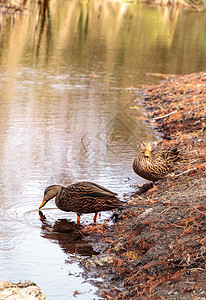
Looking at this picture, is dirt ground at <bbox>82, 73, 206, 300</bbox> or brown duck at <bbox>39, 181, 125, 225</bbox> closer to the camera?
dirt ground at <bbox>82, 73, 206, 300</bbox>

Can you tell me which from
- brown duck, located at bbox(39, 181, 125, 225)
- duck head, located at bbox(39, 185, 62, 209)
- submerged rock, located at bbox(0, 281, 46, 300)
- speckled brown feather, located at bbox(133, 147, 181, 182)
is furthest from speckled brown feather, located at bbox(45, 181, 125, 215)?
submerged rock, located at bbox(0, 281, 46, 300)

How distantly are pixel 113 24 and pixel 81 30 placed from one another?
259 inches

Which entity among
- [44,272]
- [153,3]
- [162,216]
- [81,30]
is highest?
[153,3]

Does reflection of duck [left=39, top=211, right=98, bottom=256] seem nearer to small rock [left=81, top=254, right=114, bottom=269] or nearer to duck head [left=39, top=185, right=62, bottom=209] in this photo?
duck head [left=39, top=185, right=62, bottom=209]

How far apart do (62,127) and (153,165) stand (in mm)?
4096

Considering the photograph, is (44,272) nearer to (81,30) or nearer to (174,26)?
(81,30)

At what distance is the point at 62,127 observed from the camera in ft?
36.2

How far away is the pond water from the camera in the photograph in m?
5.68

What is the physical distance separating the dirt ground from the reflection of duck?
0.13m

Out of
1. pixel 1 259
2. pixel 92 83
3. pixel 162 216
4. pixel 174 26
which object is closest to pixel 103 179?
pixel 162 216

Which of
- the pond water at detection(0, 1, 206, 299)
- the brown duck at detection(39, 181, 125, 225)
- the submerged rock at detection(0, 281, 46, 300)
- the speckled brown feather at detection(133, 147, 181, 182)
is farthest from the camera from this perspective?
the speckled brown feather at detection(133, 147, 181, 182)

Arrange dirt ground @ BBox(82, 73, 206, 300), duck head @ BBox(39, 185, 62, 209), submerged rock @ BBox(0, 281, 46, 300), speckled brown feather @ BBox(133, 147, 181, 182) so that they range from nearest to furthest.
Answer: submerged rock @ BBox(0, 281, 46, 300) → dirt ground @ BBox(82, 73, 206, 300) → duck head @ BBox(39, 185, 62, 209) → speckled brown feather @ BBox(133, 147, 181, 182)

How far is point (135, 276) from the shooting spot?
4.81 meters

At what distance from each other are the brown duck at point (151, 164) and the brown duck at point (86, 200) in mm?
901
